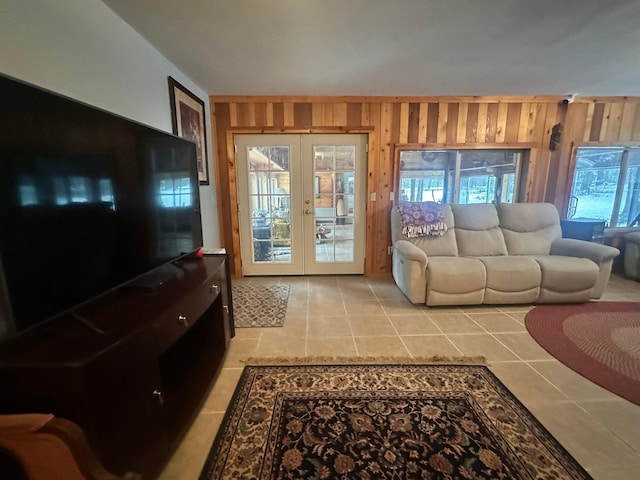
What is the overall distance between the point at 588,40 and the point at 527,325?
7.59 ft

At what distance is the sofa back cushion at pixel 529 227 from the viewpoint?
3324 mm

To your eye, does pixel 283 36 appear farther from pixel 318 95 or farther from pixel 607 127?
pixel 607 127

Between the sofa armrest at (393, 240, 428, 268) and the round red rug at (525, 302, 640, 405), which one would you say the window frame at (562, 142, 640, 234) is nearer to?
the round red rug at (525, 302, 640, 405)

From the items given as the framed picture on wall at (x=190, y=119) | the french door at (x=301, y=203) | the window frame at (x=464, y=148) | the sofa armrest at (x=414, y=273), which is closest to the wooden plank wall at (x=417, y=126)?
the window frame at (x=464, y=148)

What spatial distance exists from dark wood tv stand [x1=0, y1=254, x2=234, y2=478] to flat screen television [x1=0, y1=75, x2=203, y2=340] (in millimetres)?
87

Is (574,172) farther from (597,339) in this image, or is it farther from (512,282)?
(597,339)

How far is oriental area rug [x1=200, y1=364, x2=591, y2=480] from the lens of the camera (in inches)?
48.7

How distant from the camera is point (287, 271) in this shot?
389 cm

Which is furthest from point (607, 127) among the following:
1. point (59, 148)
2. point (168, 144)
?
point (59, 148)

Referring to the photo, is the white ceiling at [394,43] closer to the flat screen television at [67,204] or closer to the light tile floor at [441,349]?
the flat screen television at [67,204]

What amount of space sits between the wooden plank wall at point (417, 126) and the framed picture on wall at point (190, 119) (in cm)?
41

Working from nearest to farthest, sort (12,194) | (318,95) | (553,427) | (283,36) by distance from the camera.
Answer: (12,194) → (553,427) → (283,36) → (318,95)

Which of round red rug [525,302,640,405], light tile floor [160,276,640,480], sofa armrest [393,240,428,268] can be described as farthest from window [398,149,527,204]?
round red rug [525,302,640,405]

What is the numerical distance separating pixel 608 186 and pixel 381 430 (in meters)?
4.82
